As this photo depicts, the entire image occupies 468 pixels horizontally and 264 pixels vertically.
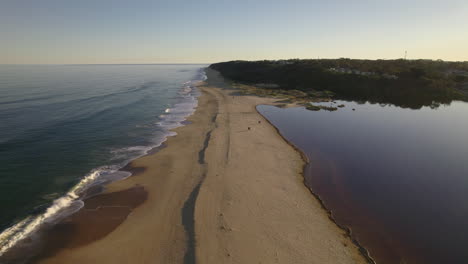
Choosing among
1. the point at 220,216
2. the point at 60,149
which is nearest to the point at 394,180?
the point at 220,216

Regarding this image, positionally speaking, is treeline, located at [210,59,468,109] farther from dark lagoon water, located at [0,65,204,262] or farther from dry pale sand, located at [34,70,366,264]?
dry pale sand, located at [34,70,366,264]

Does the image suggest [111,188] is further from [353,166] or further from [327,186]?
[353,166]

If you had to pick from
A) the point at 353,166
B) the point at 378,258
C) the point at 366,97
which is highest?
the point at 366,97

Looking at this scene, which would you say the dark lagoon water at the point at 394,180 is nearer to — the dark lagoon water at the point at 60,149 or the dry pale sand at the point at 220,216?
the dry pale sand at the point at 220,216

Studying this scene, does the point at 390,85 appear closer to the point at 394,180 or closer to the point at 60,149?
the point at 394,180

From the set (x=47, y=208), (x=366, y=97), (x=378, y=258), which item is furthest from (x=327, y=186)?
(x=366, y=97)

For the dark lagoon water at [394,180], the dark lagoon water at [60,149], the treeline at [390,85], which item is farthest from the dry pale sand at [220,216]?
the treeline at [390,85]
